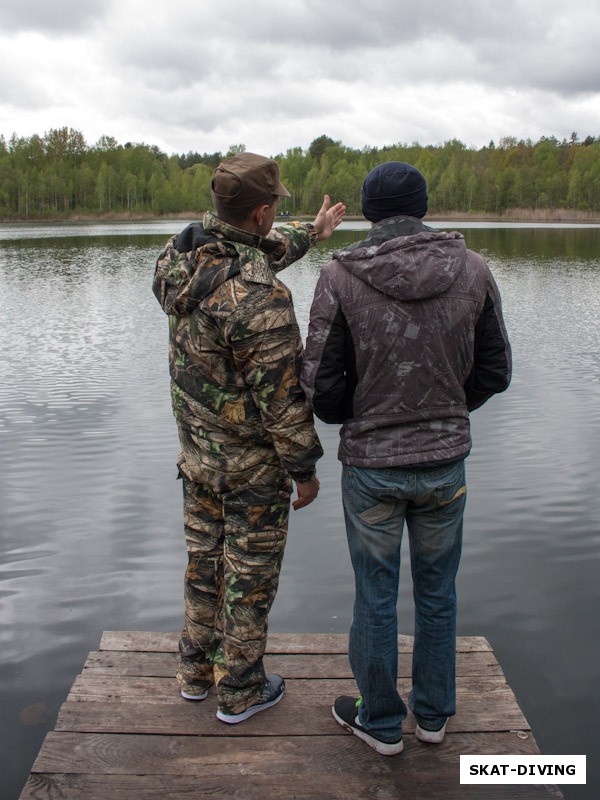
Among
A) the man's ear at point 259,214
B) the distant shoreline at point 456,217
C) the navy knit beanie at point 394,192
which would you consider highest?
the distant shoreline at point 456,217

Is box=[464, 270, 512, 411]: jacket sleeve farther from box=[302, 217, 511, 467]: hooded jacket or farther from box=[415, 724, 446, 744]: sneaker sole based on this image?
box=[415, 724, 446, 744]: sneaker sole

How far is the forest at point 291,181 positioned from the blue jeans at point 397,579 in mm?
88527

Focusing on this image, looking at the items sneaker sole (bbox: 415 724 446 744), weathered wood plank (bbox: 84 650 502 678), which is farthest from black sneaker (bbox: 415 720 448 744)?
weathered wood plank (bbox: 84 650 502 678)

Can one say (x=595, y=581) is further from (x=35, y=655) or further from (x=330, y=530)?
(x=35, y=655)

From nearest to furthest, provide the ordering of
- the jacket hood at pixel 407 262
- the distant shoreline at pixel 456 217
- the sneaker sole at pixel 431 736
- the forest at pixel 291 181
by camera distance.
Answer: the jacket hood at pixel 407 262, the sneaker sole at pixel 431 736, the distant shoreline at pixel 456 217, the forest at pixel 291 181

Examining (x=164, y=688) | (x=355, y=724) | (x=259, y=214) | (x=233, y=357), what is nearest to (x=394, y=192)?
(x=259, y=214)

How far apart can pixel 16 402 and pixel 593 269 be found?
2071cm

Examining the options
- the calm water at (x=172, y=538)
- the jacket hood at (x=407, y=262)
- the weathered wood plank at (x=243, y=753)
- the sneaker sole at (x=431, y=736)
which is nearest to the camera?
the jacket hood at (x=407, y=262)

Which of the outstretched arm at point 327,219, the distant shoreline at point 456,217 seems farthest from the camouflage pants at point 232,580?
the distant shoreline at point 456,217

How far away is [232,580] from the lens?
2631mm

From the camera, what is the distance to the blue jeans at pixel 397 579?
2.37 meters

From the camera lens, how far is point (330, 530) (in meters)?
5.71

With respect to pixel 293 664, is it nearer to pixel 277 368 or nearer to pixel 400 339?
pixel 277 368

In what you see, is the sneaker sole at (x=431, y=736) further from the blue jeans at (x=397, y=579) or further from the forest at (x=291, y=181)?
the forest at (x=291, y=181)
